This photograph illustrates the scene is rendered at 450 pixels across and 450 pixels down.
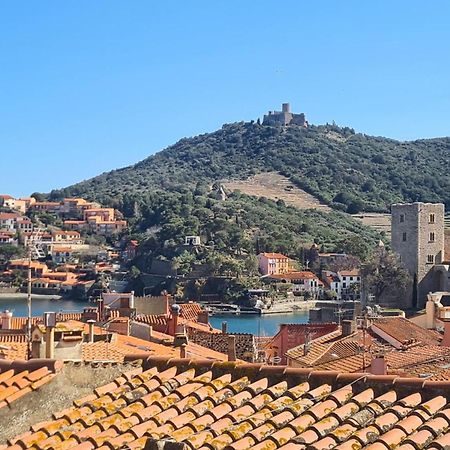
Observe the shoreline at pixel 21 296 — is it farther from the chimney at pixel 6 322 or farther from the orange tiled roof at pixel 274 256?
the chimney at pixel 6 322

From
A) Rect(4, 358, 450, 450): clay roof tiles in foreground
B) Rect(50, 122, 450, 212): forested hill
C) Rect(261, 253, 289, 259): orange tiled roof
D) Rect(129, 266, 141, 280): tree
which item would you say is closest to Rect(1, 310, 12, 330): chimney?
Rect(4, 358, 450, 450): clay roof tiles in foreground

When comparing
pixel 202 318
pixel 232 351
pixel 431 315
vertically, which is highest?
pixel 232 351

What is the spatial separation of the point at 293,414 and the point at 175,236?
88.9 m

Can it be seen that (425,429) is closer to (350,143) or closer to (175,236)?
(175,236)

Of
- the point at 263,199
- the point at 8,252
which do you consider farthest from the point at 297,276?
the point at 263,199

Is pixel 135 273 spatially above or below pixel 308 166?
below

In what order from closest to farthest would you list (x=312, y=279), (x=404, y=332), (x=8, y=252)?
(x=404, y=332)
(x=312, y=279)
(x=8, y=252)

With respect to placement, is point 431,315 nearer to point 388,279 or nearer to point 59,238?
point 388,279

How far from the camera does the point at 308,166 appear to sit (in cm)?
14600

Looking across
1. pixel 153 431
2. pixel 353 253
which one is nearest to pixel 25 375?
pixel 153 431

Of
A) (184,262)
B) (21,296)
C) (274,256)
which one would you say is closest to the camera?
(274,256)

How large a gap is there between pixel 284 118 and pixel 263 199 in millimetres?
58239

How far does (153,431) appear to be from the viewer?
13.0 ft

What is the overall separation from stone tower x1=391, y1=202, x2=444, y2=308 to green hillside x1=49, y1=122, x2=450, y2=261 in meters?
34.1
